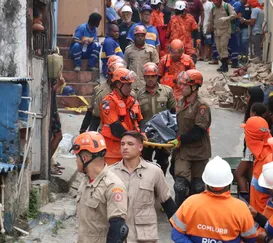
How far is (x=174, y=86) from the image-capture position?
1191cm

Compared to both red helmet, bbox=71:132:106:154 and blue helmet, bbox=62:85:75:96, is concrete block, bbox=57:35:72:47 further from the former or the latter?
red helmet, bbox=71:132:106:154

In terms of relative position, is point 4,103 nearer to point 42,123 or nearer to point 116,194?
point 42,123

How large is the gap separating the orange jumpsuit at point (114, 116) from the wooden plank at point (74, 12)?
27.5ft

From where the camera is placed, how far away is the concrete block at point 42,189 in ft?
31.2

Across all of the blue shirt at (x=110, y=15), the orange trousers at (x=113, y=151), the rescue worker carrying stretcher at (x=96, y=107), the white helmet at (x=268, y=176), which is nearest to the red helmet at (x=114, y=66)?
the rescue worker carrying stretcher at (x=96, y=107)

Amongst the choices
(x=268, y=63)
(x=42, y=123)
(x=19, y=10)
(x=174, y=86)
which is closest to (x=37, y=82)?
(x=42, y=123)

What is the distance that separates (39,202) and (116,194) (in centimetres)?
392

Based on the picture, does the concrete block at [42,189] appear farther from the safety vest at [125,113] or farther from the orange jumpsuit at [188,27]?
the orange jumpsuit at [188,27]

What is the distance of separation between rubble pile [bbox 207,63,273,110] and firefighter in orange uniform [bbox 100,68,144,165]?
7305 millimetres

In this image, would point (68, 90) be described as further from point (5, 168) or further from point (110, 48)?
point (5, 168)

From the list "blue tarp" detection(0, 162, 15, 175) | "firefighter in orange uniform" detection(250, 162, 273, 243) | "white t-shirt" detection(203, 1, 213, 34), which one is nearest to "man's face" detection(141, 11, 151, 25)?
"white t-shirt" detection(203, 1, 213, 34)

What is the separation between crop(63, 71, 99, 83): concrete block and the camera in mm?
15852

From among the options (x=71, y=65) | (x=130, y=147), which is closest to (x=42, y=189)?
(x=130, y=147)

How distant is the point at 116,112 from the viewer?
29.1 ft
